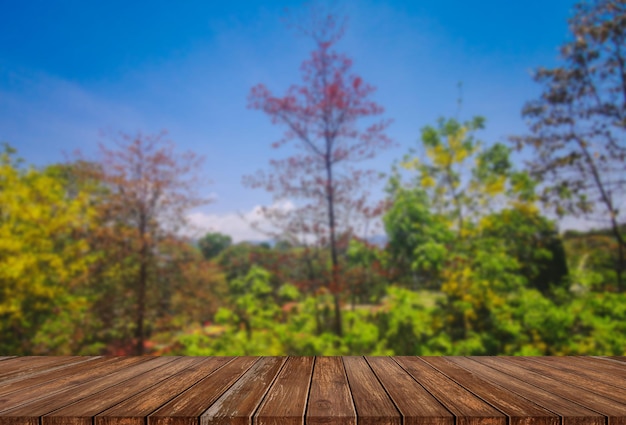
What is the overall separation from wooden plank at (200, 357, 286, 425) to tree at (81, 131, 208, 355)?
22.1 feet

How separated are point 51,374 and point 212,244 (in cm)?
787

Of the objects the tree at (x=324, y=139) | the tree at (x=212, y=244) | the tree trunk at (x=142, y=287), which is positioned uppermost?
the tree at (x=324, y=139)

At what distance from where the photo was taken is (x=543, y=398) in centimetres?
88

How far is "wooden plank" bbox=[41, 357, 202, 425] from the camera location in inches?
29.7

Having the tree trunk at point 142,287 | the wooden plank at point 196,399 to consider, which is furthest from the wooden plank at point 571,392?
the tree trunk at point 142,287

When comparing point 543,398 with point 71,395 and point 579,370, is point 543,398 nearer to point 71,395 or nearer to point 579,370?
point 579,370

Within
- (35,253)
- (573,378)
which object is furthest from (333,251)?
(573,378)

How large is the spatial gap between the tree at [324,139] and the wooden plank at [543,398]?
6.14 meters

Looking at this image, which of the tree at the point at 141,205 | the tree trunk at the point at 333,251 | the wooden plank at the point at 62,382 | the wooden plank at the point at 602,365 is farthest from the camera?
the tree at the point at 141,205

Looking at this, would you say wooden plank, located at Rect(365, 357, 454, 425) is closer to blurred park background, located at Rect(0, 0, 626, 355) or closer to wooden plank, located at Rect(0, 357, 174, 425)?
wooden plank, located at Rect(0, 357, 174, 425)

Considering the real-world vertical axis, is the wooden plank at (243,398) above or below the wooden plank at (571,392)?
above

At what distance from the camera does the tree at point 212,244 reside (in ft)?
27.5

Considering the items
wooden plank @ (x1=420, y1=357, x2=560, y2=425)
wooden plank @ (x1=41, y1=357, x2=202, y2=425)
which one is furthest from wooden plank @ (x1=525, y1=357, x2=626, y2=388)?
wooden plank @ (x1=41, y1=357, x2=202, y2=425)

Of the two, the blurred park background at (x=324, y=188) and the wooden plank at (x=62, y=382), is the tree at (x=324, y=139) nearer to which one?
the blurred park background at (x=324, y=188)
